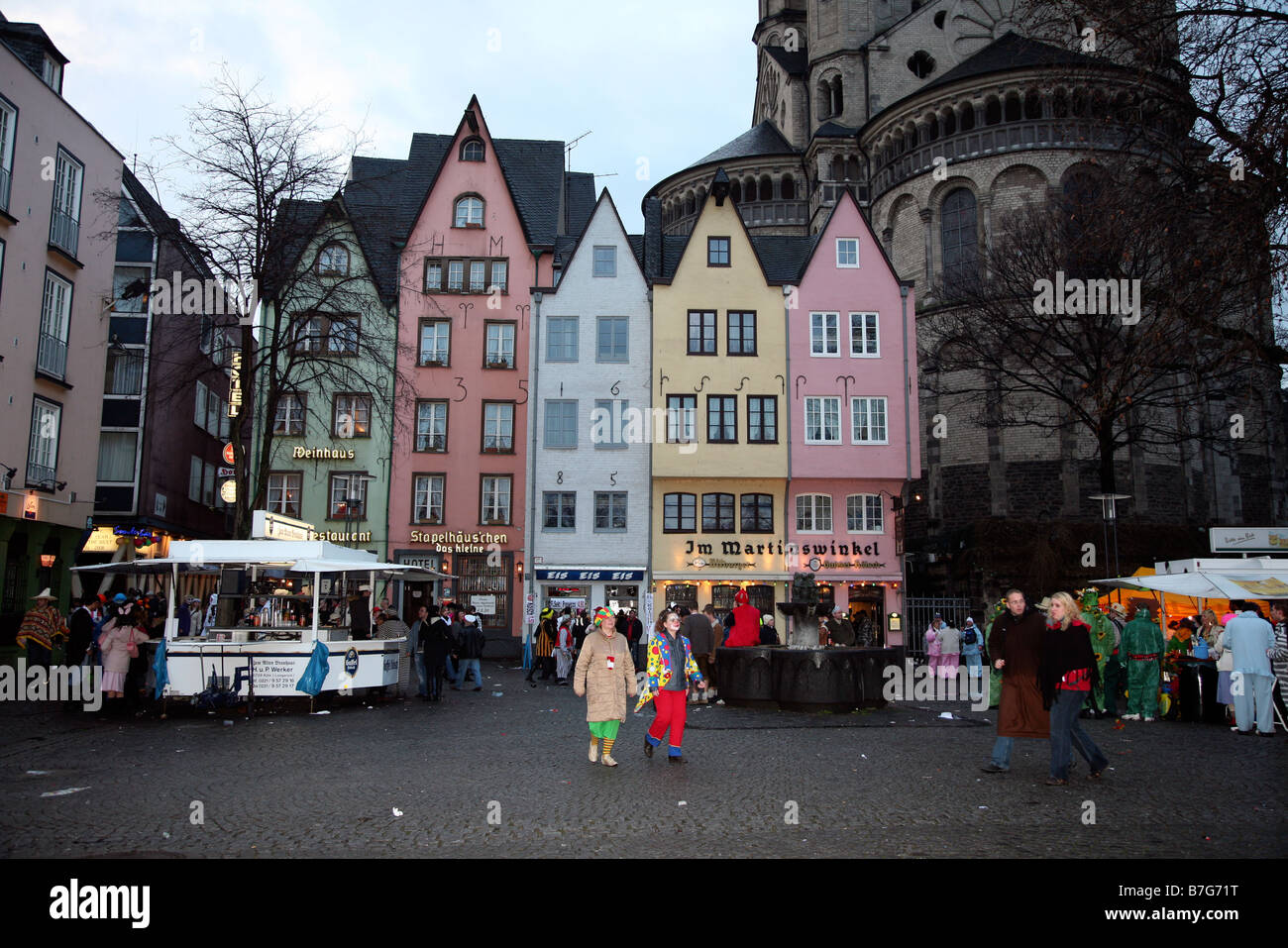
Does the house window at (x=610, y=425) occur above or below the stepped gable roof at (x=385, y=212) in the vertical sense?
below

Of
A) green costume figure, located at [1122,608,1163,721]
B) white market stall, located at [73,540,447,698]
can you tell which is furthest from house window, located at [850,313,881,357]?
white market stall, located at [73,540,447,698]

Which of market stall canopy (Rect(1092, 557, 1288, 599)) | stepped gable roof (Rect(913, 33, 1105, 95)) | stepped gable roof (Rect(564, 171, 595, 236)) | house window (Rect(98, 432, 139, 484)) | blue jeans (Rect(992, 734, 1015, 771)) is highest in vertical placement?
stepped gable roof (Rect(913, 33, 1105, 95))

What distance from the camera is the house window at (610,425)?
3853 cm

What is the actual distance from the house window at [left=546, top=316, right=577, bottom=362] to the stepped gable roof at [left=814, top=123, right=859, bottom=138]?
72.0 ft

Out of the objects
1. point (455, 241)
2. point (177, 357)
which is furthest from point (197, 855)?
point (455, 241)

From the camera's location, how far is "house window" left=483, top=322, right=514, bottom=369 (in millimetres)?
39875

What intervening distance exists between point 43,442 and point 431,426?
14.7 metres

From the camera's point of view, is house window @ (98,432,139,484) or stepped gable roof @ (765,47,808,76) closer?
house window @ (98,432,139,484)

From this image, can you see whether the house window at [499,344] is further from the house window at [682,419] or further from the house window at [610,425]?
the house window at [682,419]

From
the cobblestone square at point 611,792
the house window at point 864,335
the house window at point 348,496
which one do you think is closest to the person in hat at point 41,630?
the cobblestone square at point 611,792

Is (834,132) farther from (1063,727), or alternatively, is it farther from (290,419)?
(1063,727)

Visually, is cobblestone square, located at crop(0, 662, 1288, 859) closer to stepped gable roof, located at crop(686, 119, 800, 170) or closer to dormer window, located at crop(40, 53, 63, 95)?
dormer window, located at crop(40, 53, 63, 95)

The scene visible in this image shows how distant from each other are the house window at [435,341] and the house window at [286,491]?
21.7 ft

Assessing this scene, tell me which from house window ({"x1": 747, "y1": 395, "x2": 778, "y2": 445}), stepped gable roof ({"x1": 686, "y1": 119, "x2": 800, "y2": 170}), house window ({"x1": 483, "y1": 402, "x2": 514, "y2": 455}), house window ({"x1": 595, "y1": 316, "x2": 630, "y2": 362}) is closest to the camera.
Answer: house window ({"x1": 747, "y1": 395, "x2": 778, "y2": 445})
